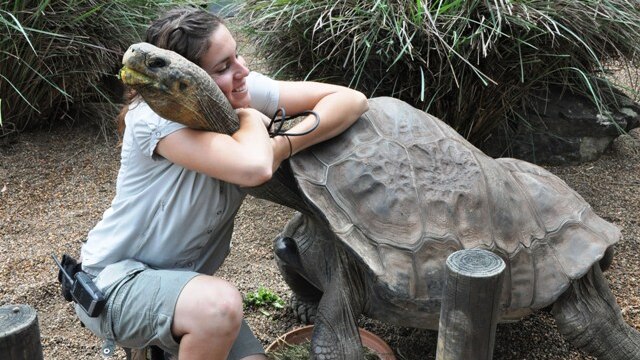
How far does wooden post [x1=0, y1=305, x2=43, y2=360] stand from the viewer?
1513 millimetres

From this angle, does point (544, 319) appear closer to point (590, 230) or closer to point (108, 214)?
point (590, 230)

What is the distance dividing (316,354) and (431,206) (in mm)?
586

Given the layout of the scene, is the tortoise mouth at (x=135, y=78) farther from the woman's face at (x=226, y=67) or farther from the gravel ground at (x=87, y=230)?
the gravel ground at (x=87, y=230)

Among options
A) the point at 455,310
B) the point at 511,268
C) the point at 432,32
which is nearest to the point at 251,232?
the point at 432,32

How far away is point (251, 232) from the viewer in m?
3.65

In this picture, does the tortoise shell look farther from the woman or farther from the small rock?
the small rock

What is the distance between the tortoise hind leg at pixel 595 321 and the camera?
8.05 feet

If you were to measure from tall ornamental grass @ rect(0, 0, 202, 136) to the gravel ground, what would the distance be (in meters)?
0.17

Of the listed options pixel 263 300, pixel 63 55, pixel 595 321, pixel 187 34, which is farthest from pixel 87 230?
pixel 595 321

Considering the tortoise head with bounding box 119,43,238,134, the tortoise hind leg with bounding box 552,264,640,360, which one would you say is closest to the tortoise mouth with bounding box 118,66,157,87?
the tortoise head with bounding box 119,43,238,134

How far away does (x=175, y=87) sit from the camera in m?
1.90

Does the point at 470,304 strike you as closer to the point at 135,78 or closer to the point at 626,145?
the point at 135,78

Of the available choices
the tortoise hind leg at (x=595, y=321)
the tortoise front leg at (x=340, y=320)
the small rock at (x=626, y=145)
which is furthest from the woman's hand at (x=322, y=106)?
the small rock at (x=626, y=145)

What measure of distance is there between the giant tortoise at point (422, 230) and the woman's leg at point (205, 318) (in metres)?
0.40
